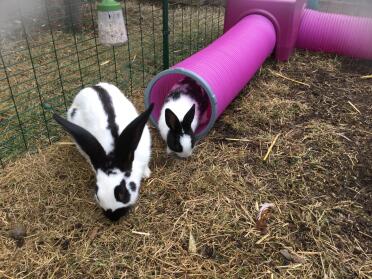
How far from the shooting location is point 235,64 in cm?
347

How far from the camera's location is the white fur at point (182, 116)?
293 centimetres

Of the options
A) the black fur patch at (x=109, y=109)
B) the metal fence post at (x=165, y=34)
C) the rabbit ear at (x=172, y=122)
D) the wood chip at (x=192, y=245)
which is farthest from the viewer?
the metal fence post at (x=165, y=34)

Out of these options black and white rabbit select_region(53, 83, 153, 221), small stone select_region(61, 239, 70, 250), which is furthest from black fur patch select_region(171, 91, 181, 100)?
small stone select_region(61, 239, 70, 250)

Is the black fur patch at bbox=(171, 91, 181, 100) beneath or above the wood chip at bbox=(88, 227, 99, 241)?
above

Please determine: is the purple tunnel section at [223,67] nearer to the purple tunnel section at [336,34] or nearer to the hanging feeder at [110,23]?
the purple tunnel section at [336,34]

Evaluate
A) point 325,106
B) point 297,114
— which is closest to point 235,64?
point 297,114

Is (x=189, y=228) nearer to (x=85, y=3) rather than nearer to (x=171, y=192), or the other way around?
(x=171, y=192)

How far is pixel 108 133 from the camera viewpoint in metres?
2.53

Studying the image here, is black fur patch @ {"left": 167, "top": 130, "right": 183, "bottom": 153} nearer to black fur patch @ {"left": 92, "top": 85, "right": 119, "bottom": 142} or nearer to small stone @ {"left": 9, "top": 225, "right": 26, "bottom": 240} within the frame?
black fur patch @ {"left": 92, "top": 85, "right": 119, "bottom": 142}

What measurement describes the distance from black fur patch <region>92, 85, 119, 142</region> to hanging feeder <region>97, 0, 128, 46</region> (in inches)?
76.9

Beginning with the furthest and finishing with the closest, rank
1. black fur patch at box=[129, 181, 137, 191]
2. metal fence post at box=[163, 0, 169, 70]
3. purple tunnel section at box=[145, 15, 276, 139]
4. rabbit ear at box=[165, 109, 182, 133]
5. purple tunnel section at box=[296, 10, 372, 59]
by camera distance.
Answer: purple tunnel section at box=[296, 10, 372, 59], metal fence post at box=[163, 0, 169, 70], purple tunnel section at box=[145, 15, 276, 139], rabbit ear at box=[165, 109, 182, 133], black fur patch at box=[129, 181, 137, 191]

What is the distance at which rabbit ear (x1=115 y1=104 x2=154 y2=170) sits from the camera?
2.20 meters

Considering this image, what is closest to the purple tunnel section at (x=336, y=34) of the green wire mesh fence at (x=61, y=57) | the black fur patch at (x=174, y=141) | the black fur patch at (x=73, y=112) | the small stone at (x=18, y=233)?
the green wire mesh fence at (x=61, y=57)

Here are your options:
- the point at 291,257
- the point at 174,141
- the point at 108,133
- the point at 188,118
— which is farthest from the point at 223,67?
the point at 291,257
